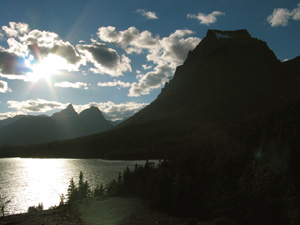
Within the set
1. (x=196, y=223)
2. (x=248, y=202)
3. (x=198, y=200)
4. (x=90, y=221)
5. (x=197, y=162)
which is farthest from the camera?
(x=197, y=162)

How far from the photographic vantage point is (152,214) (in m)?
30.7

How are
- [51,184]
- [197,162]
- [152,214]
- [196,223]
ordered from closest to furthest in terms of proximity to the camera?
[196,223]
[152,214]
[197,162]
[51,184]

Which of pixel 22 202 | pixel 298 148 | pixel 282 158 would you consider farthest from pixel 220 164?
pixel 22 202

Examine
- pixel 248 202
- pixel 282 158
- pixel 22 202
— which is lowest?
pixel 22 202

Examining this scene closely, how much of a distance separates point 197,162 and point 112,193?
1797 centimetres

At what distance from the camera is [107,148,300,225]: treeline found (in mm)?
21344

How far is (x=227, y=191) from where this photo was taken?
1043 inches

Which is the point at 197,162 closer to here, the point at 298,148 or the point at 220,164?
the point at 220,164

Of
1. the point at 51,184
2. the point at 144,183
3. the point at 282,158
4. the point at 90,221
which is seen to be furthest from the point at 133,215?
the point at 51,184

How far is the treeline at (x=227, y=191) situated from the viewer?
21.3 metres

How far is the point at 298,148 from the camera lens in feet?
129

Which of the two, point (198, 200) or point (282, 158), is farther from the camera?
point (282, 158)

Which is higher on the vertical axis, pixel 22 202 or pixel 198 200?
pixel 198 200

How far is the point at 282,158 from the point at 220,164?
367 inches
